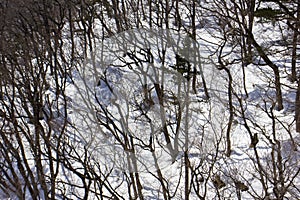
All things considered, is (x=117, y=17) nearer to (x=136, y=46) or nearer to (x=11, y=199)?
(x=136, y=46)

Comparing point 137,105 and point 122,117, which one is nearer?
point 137,105

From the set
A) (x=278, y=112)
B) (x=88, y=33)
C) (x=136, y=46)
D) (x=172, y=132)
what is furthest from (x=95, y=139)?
(x=278, y=112)

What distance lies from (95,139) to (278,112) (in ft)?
16.1

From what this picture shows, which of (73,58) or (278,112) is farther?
(278,112)

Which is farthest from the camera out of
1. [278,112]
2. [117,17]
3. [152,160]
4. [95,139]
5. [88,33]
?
[278,112]

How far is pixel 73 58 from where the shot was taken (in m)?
6.71

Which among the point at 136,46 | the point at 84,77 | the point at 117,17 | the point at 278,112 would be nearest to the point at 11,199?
the point at 84,77

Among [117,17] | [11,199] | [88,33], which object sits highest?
[117,17]

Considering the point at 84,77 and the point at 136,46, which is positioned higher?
the point at 136,46

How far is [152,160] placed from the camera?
6297 mm

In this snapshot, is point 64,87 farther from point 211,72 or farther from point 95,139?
point 211,72

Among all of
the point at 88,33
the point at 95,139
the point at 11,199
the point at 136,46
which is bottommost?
the point at 11,199

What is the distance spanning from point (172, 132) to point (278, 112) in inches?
155

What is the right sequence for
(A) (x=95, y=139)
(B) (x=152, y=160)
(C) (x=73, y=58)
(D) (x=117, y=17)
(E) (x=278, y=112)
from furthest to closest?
(E) (x=278, y=112) → (D) (x=117, y=17) → (C) (x=73, y=58) → (B) (x=152, y=160) → (A) (x=95, y=139)
